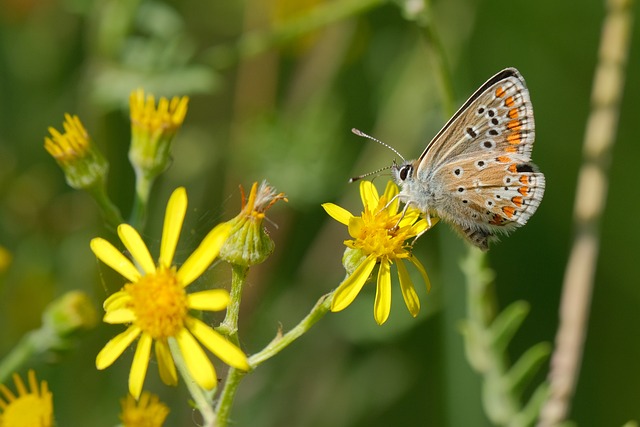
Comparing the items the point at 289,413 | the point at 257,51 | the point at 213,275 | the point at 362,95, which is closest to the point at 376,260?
the point at 213,275

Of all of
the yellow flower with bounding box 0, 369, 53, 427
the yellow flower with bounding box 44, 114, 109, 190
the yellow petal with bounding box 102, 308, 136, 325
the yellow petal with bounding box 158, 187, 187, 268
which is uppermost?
the yellow flower with bounding box 44, 114, 109, 190

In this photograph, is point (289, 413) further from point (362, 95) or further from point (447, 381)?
point (362, 95)

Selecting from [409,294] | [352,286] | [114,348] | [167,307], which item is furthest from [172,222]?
[409,294]

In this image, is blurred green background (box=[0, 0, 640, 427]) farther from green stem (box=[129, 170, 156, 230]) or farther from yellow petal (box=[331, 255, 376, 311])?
yellow petal (box=[331, 255, 376, 311])

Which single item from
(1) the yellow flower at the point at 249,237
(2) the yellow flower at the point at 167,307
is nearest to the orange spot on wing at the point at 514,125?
(1) the yellow flower at the point at 249,237

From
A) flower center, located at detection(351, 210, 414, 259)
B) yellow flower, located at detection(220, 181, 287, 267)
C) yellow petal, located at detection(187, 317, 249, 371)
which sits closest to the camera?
yellow petal, located at detection(187, 317, 249, 371)

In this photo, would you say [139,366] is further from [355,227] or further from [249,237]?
[355,227]

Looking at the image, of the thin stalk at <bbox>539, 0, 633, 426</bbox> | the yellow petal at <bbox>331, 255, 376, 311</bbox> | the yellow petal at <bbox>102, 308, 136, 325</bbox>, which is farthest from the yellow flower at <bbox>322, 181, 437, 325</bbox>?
the thin stalk at <bbox>539, 0, 633, 426</bbox>
